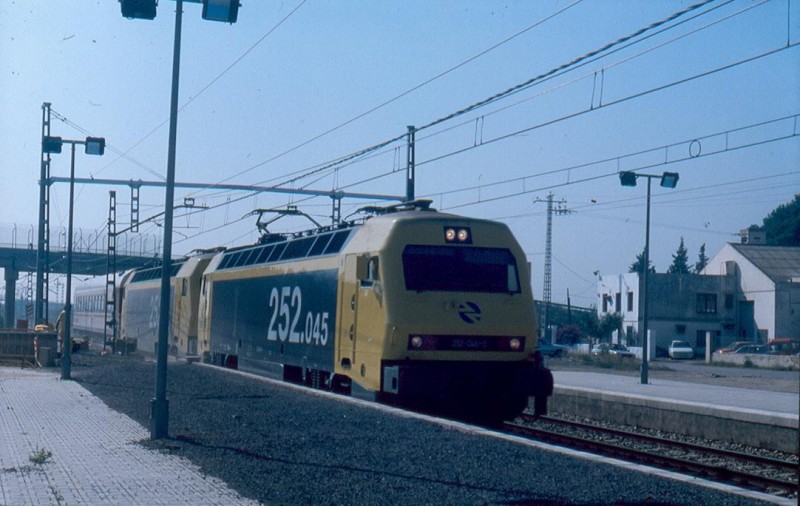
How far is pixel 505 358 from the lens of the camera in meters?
15.7

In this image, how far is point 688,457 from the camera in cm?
1454

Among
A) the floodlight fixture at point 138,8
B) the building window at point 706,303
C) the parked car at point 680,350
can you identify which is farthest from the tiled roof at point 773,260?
the floodlight fixture at point 138,8

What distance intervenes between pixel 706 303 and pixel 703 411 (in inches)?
1528

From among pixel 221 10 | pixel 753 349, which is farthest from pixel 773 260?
pixel 221 10

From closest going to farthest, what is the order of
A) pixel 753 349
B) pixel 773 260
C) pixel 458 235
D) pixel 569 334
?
1. pixel 458 235
2. pixel 773 260
3. pixel 753 349
4. pixel 569 334

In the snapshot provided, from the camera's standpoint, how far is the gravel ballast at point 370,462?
8.45m

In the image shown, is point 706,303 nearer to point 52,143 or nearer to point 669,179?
point 669,179

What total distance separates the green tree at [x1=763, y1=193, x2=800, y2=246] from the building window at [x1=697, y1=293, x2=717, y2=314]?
17.1m

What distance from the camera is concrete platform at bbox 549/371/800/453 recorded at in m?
15.2

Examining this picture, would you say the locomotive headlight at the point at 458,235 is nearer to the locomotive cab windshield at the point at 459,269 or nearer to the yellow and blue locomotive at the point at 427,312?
the yellow and blue locomotive at the point at 427,312

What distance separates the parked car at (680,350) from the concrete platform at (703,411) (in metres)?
30.7

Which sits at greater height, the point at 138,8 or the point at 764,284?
the point at 138,8

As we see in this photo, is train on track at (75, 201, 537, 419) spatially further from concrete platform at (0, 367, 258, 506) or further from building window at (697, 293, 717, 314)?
building window at (697, 293, 717, 314)

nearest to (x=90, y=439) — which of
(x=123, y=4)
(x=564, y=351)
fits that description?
(x=123, y=4)
